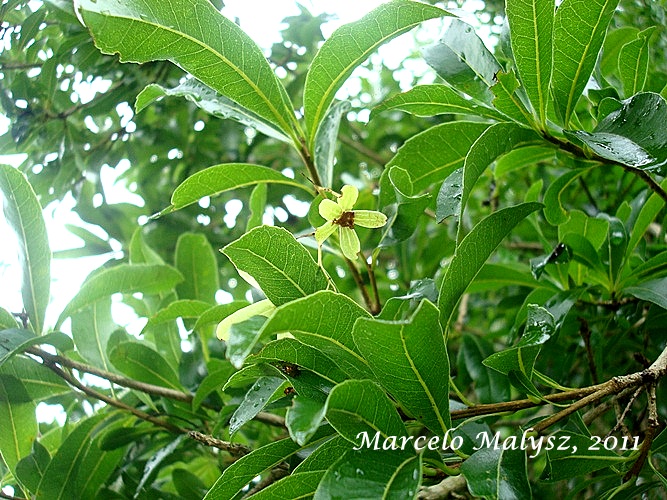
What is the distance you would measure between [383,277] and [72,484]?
86 centimetres

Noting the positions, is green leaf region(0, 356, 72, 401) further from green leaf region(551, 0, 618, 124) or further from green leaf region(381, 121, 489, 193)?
green leaf region(551, 0, 618, 124)

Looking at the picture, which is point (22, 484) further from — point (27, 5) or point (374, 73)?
point (374, 73)

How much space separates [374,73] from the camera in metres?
2.42

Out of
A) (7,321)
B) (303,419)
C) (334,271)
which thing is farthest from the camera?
(334,271)

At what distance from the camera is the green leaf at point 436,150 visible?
1.02 meters

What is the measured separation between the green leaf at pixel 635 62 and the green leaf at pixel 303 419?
75cm

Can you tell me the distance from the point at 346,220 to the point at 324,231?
0.04m

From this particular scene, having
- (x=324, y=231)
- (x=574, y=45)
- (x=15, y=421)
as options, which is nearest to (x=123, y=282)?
(x=15, y=421)

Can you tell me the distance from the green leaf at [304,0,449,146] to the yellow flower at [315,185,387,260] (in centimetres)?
17

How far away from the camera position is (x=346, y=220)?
0.91 metres

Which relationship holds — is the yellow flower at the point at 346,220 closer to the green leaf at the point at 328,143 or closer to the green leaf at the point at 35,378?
the green leaf at the point at 328,143

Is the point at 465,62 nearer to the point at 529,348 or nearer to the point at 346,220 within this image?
the point at 346,220

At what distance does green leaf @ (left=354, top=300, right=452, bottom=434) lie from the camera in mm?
652

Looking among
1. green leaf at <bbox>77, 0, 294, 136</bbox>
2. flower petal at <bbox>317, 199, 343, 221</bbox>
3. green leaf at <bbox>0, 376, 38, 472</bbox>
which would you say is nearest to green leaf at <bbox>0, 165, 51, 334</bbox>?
green leaf at <bbox>0, 376, 38, 472</bbox>
